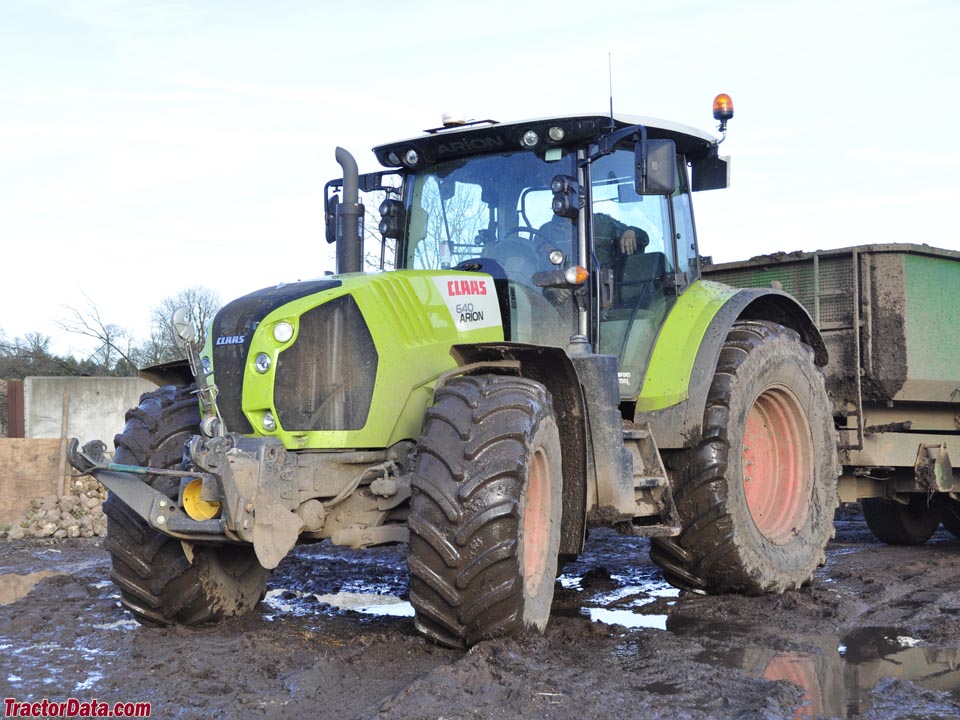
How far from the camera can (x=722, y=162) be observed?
24.2ft

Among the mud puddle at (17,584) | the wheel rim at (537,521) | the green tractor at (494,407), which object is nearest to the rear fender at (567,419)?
the green tractor at (494,407)

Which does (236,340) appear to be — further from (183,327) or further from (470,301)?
(470,301)

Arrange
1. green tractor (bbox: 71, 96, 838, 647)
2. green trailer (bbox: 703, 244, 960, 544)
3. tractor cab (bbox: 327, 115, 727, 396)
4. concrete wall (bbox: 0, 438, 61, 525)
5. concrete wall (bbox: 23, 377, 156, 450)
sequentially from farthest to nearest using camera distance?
concrete wall (bbox: 23, 377, 156, 450), concrete wall (bbox: 0, 438, 61, 525), green trailer (bbox: 703, 244, 960, 544), tractor cab (bbox: 327, 115, 727, 396), green tractor (bbox: 71, 96, 838, 647)

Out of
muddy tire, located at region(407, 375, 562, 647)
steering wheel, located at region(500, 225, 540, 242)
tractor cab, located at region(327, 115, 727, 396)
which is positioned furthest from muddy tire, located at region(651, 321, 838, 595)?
muddy tire, located at region(407, 375, 562, 647)

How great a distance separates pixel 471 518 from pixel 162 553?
176cm

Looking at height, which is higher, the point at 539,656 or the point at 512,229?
the point at 512,229

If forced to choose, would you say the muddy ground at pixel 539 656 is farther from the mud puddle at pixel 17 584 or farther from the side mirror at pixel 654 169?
the side mirror at pixel 654 169

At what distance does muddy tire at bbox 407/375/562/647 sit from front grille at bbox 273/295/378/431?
19.2 inches

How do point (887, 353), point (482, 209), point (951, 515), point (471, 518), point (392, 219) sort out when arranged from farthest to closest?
point (951, 515) → point (887, 353) → point (392, 219) → point (482, 209) → point (471, 518)

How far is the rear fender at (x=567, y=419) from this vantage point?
18.1 feet

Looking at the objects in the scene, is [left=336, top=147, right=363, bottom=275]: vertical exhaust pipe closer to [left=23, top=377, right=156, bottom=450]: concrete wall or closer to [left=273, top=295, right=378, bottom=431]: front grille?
[left=273, top=295, right=378, bottom=431]: front grille

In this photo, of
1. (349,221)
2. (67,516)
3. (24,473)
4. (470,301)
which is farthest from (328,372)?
(24,473)

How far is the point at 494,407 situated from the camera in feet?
16.2

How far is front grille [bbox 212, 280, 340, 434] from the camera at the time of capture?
17.2ft
